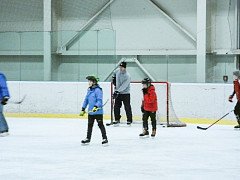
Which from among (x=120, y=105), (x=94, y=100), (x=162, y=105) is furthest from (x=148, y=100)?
(x=162, y=105)

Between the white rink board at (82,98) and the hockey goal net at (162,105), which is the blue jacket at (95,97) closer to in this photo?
the hockey goal net at (162,105)

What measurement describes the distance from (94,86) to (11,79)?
678cm

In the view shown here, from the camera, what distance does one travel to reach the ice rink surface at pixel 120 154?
6324 millimetres

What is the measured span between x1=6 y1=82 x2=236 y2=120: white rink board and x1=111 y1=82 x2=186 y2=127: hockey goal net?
0.05 metres

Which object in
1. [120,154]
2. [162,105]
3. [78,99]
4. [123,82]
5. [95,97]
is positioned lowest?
[120,154]

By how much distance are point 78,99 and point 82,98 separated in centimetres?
10

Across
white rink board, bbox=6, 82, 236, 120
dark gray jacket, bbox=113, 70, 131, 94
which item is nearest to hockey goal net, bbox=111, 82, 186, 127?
white rink board, bbox=6, 82, 236, 120

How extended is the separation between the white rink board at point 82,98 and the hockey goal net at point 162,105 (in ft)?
0.17

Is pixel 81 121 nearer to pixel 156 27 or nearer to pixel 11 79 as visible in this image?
pixel 11 79

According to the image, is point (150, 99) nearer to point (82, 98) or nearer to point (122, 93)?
point (122, 93)

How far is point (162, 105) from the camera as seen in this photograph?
12297 millimetres

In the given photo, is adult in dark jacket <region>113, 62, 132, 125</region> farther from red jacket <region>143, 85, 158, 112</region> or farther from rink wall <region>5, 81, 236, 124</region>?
red jacket <region>143, 85, 158, 112</region>

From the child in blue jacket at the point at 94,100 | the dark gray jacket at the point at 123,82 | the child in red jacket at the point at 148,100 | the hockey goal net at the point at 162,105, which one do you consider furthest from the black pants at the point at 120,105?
the child in blue jacket at the point at 94,100

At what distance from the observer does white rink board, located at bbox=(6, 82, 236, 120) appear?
12828 millimetres
